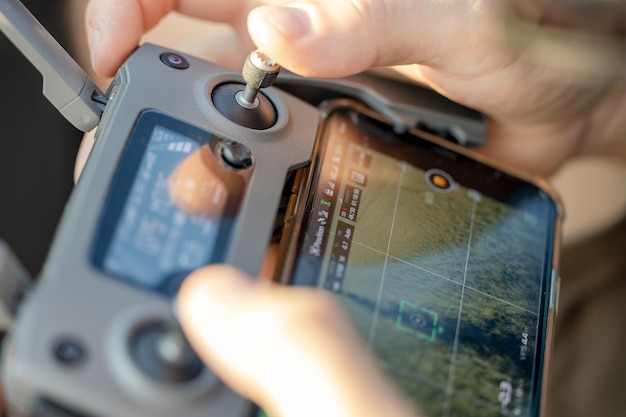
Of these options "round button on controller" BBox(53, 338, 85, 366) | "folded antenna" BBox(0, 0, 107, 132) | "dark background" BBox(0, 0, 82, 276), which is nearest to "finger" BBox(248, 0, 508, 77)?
"folded antenna" BBox(0, 0, 107, 132)

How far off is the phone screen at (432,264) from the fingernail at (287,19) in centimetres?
13

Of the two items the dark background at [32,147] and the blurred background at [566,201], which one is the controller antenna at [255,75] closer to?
the blurred background at [566,201]

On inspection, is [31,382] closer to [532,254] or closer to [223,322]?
[223,322]

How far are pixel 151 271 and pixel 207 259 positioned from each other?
4 centimetres

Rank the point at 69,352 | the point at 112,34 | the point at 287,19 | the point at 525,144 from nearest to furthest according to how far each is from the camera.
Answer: the point at 69,352, the point at 287,19, the point at 112,34, the point at 525,144

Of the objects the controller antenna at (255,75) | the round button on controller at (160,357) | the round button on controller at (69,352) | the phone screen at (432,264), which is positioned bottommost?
the round button on controller at (69,352)

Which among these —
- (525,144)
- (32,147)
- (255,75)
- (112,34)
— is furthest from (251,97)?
(32,147)

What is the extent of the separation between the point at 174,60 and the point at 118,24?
0.09m

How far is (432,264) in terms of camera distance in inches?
25.7

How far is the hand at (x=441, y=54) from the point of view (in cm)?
61

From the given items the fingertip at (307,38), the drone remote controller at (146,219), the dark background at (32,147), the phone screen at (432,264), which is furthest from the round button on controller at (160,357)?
the dark background at (32,147)

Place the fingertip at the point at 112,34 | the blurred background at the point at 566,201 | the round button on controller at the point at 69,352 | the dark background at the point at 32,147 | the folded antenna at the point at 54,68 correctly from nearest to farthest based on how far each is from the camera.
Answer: the round button on controller at the point at 69,352, the folded antenna at the point at 54,68, the fingertip at the point at 112,34, the blurred background at the point at 566,201, the dark background at the point at 32,147

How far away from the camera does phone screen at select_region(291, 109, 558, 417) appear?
601 mm

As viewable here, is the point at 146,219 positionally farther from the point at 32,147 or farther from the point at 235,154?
the point at 32,147
